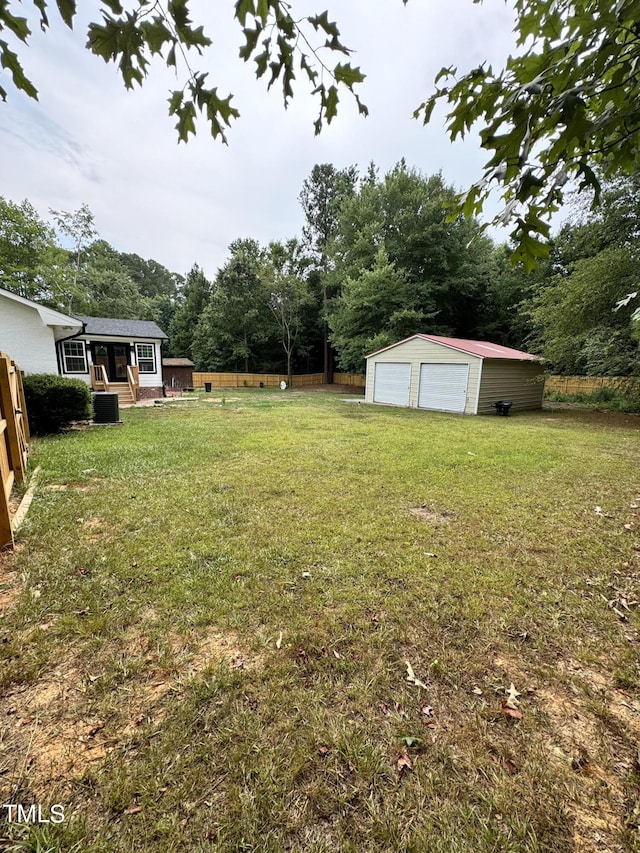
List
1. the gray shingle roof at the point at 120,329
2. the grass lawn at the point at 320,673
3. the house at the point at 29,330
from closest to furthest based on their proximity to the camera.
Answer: the grass lawn at the point at 320,673 < the house at the point at 29,330 < the gray shingle roof at the point at 120,329

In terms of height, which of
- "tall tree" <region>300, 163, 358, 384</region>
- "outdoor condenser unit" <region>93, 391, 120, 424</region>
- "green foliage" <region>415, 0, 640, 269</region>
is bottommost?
"outdoor condenser unit" <region>93, 391, 120, 424</region>

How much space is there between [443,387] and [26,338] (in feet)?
46.6

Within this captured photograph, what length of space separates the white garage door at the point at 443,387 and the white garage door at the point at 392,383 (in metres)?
0.78

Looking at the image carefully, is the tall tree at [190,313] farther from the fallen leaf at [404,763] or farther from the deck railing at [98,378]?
the fallen leaf at [404,763]

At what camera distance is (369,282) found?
792 inches

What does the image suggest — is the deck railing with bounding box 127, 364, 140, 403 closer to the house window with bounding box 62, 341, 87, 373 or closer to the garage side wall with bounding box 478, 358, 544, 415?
the house window with bounding box 62, 341, 87, 373

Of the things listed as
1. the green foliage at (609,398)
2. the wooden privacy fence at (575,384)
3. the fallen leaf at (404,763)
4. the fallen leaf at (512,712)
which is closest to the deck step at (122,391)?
the fallen leaf at (404,763)

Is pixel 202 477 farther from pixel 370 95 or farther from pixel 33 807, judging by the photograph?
pixel 370 95

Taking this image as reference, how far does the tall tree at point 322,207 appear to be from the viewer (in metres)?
28.9

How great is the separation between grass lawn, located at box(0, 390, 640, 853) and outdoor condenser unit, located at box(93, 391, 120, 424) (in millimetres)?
6002

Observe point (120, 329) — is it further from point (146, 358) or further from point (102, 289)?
point (102, 289)

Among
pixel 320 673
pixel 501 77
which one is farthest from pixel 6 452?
pixel 501 77

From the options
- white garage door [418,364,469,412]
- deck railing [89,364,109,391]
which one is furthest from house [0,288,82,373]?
white garage door [418,364,469,412]

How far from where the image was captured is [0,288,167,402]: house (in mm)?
10273
